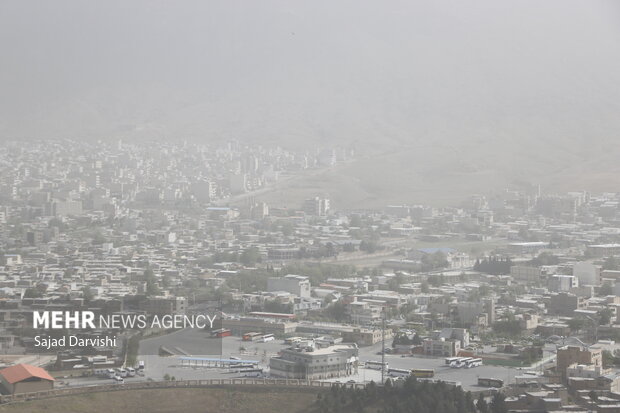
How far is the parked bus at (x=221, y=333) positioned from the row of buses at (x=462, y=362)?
107 inches

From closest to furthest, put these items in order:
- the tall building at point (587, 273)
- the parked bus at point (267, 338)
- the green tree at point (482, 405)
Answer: the green tree at point (482, 405) → the parked bus at point (267, 338) → the tall building at point (587, 273)

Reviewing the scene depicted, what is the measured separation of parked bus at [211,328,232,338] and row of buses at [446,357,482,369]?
2.71 meters

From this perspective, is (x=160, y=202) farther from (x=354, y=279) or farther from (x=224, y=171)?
(x=354, y=279)

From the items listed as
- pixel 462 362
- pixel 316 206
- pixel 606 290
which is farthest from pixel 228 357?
pixel 316 206

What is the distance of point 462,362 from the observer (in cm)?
1274

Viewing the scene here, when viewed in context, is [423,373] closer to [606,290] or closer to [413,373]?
[413,373]

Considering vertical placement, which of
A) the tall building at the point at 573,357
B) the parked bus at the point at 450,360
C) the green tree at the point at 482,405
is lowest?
the green tree at the point at 482,405

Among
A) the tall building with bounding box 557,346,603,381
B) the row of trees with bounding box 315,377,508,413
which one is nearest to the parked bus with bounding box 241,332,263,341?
the row of trees with bounding box 315,377,508,413

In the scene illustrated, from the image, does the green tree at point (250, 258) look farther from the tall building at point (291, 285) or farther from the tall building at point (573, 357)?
the tall building at point (573, 357)

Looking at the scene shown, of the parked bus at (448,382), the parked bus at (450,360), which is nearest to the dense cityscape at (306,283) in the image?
the parked bus at (450,360)

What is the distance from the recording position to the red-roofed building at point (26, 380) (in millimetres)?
10859

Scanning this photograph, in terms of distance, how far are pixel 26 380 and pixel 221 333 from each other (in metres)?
3.83

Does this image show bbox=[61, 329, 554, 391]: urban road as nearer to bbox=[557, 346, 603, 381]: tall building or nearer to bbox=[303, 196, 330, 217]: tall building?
bbox=[557, 346, 603, 381]: tall building

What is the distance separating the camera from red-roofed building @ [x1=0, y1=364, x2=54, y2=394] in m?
10.9
